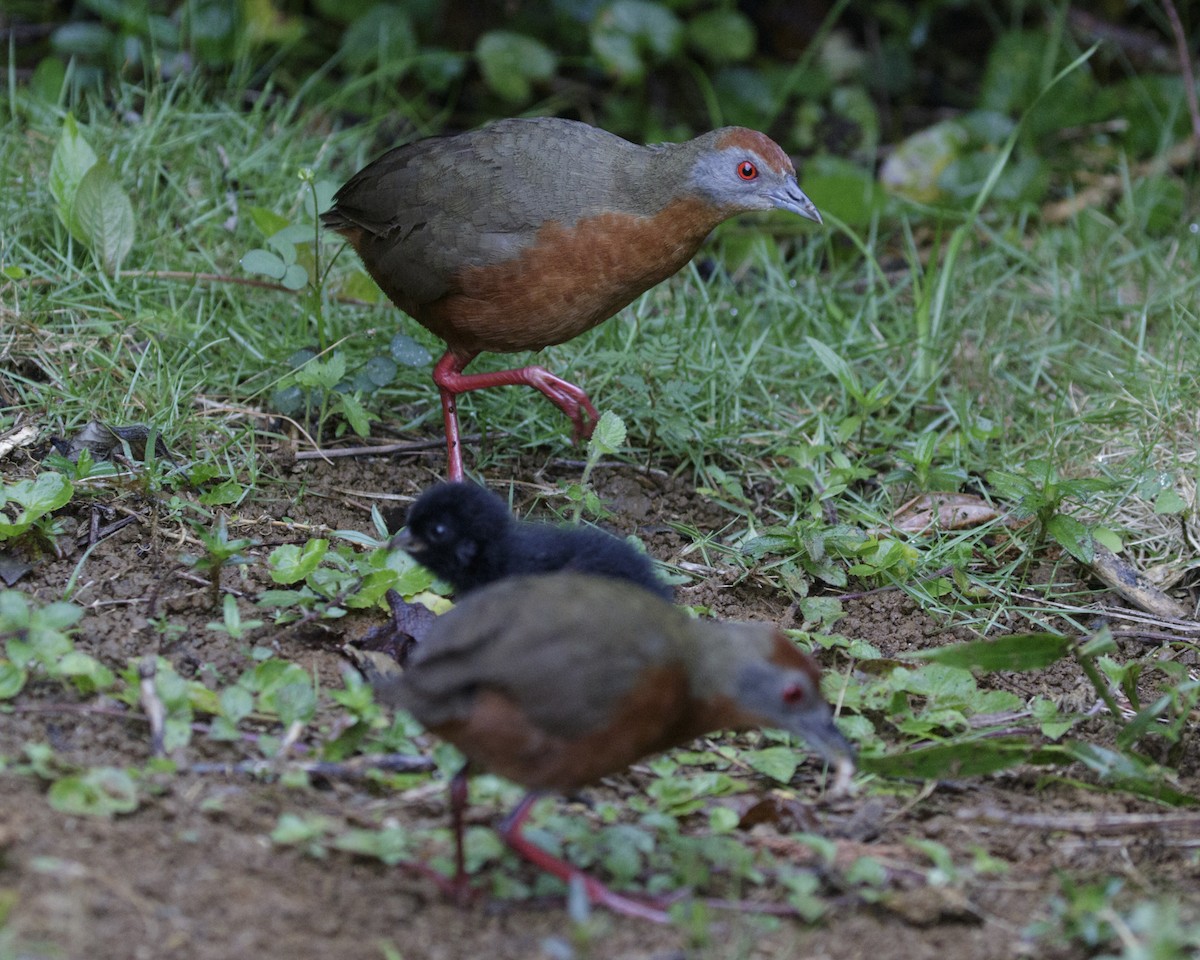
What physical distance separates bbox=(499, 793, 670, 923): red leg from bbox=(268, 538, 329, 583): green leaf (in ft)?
3.90

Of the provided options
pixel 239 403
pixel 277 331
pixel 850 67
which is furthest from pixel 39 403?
pixel 850 67

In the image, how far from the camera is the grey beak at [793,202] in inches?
200

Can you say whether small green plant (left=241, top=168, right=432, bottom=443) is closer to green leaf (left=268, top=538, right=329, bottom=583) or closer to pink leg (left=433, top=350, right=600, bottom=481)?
pink leg (left=433, top=350, right=600, bottom=481)

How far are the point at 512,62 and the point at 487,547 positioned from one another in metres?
4.49

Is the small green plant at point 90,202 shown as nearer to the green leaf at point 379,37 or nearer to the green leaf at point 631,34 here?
the green leaf at point 379,37

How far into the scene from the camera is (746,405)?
5512 millimetres

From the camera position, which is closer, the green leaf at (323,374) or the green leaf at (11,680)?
the green leaf at (11,680)

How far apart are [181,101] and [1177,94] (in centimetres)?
530

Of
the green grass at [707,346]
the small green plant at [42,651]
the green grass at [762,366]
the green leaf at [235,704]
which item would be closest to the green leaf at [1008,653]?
the green grass at [762,366]

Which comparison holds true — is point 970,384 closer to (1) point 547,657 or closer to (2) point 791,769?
(2) point 791,769

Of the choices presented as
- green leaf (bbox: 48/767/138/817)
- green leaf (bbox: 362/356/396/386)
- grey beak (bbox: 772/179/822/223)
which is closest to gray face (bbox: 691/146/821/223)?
grey beak (bbox: 772/179/822/223)

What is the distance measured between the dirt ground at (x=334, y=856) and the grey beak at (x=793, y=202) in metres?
1.83

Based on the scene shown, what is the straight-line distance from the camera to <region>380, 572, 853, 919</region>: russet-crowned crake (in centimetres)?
277

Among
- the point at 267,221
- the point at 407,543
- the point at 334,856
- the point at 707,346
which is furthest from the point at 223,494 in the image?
the point at 707,346
